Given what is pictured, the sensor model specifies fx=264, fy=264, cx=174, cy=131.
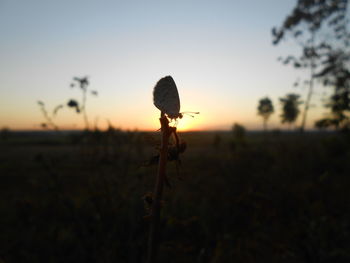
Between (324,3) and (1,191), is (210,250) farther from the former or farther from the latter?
(324,3)

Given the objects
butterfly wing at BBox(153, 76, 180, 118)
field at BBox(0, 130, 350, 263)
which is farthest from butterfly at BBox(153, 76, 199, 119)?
field at BBox(0, 130, 350, 263)

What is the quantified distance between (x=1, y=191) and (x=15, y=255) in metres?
5.01

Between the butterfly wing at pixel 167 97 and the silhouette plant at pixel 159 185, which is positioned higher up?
the butterfly wing at pixel 167 97

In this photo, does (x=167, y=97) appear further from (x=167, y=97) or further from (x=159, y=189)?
(x=159, y=189)

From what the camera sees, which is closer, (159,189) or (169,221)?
(159,189)

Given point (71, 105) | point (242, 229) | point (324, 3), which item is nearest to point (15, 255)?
point (71, 105)

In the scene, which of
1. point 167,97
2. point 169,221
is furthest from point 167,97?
point 169,221

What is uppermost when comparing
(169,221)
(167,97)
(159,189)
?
(167,97)

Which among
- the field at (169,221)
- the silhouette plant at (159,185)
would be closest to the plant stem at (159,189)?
the silhouette plant at (159,185)

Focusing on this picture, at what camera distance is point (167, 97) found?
52 centimetres

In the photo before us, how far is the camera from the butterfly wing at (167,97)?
490 mm

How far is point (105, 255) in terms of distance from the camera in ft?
8.14

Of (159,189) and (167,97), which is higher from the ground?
(167,97)

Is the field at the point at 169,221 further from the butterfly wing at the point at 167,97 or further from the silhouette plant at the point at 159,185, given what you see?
the butterfly wing at the point at 167,97
